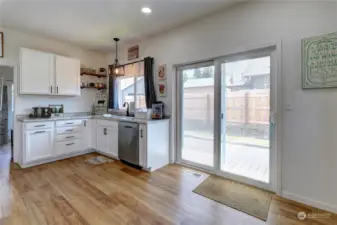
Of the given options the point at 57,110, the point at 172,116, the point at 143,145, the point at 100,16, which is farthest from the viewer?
the point at 57,110

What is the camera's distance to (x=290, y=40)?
2.25 metres

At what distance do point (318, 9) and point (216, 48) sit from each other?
1279 mm

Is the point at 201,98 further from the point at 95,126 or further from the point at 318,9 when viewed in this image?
the point at 95,126

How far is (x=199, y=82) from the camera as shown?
3.34 metres

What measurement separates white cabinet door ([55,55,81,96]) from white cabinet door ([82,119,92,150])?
2.44ft

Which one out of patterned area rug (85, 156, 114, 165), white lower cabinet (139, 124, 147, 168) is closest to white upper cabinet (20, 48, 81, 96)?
patterned area rug (85, 156, 114, 165)

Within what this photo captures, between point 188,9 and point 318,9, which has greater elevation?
point 188,9

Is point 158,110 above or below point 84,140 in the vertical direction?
above

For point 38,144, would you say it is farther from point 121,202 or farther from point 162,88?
point 162,88

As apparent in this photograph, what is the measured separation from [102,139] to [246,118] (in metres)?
3.03

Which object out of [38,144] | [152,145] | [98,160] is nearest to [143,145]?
[152,145]

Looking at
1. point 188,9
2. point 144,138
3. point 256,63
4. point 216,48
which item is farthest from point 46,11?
point 256,63

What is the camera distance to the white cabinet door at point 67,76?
13.0 feet

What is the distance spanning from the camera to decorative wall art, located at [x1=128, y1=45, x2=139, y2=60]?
13.7ft
